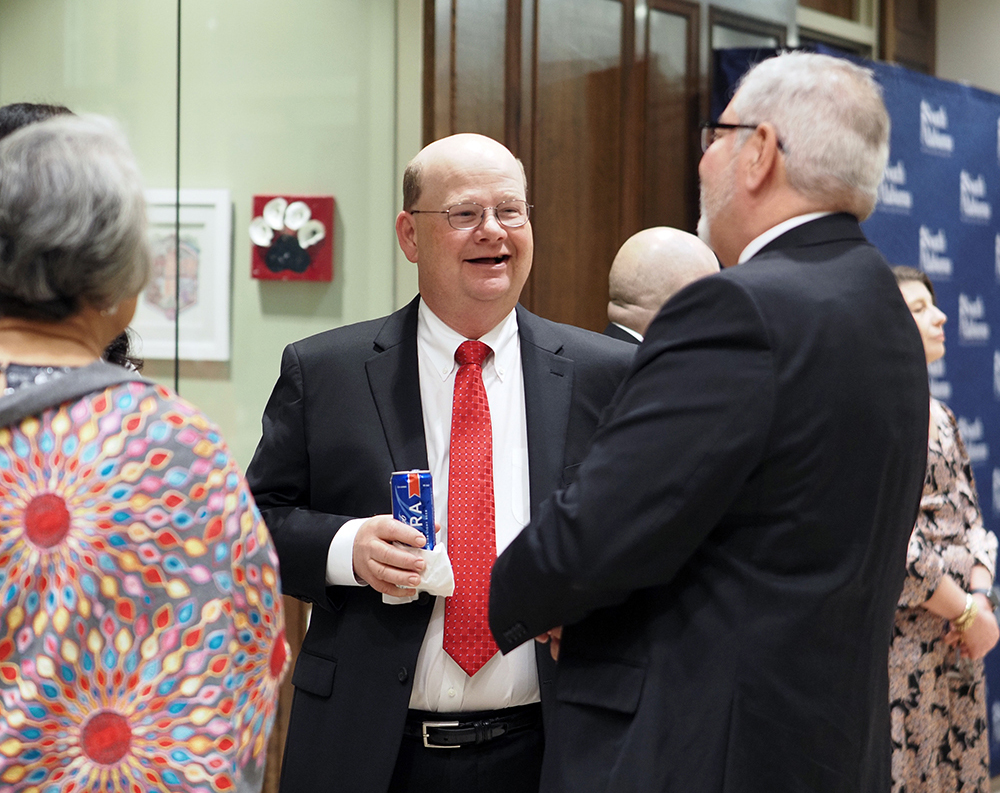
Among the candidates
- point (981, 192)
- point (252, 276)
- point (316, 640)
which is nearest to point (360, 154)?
point (252, 276)

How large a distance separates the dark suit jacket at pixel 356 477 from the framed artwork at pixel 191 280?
150cm

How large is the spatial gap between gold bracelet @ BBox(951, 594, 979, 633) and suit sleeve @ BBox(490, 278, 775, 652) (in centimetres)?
196

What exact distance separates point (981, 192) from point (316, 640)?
417cm

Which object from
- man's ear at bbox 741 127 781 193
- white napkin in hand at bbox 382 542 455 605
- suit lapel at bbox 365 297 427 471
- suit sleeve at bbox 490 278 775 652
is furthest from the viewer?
suit lapel at bbox 365 297 427 471

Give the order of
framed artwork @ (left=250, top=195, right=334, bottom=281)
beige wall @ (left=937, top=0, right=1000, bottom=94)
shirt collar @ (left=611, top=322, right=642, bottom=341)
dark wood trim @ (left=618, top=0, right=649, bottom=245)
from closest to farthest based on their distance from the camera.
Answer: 1. shirt collar @ (left=611, top=322, right=642, bottom=341)
2. framed artwork @ (left=250, top=195, right=334, bottom=281)
3. dark wood trim @ (left=618, top=0, right=649, bottom=245)
4. beige wall @ (left=937, top=0, right=1000, bottom=94)

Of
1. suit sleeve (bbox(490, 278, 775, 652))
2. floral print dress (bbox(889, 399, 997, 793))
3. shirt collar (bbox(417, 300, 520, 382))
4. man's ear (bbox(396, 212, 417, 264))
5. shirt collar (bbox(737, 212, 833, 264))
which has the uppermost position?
man's ear (bbox(396, 212, 417, 264))

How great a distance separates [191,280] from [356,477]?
1.75 meters

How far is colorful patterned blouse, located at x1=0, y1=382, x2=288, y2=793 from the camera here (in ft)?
3.76

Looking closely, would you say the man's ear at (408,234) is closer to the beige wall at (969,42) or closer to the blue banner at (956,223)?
the blue banner at (956,223)

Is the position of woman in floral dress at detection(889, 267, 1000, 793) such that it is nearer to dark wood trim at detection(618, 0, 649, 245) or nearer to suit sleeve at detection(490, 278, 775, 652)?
dark wood trim at detection(618, 0, 649, 245)

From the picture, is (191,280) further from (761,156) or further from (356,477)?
(761,156)

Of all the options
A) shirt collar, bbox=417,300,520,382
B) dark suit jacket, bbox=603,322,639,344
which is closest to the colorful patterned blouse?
shirt collar, bbox=417,300,520,382

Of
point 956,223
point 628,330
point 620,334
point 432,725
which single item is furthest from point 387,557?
point 956,223

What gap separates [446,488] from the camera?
1.92 meters
